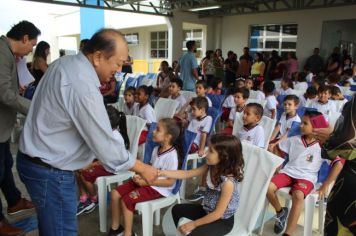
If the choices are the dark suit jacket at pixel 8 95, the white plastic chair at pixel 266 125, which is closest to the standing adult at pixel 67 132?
the dark suit jacket at pixel 8 95

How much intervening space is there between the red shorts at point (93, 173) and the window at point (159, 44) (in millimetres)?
14318

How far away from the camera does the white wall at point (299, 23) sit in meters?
9.49

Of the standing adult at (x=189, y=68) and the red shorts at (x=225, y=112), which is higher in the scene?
the standing adult at (x=189, y=68)

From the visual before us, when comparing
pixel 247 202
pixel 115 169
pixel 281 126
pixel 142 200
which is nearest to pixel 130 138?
pixel 142 200

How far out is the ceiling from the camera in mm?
9185

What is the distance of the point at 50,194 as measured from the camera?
137 cm

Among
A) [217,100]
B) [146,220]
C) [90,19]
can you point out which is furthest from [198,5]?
[146,220]

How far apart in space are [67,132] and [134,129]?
150 centimetres

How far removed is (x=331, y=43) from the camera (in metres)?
10.0

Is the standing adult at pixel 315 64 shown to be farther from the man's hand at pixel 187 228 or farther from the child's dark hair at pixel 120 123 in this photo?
the man's hand at pixel 187 228

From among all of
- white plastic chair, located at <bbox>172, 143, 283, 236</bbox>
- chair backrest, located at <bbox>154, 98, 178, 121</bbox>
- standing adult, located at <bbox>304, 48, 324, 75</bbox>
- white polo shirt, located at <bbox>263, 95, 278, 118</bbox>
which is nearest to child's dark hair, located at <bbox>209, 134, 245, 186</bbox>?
white plastic chair, located at <bbox>172, 143, 283, 236</bbox>

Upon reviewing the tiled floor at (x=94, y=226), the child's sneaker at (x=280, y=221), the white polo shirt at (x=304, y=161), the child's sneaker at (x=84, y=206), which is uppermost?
the white polo shirt at (x=304, y=161)

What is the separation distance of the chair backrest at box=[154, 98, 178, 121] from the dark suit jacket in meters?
2.09

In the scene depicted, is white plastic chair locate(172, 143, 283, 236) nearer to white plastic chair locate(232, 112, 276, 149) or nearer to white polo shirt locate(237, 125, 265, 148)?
white polo shirt locate(237, 125, 265, 148)
